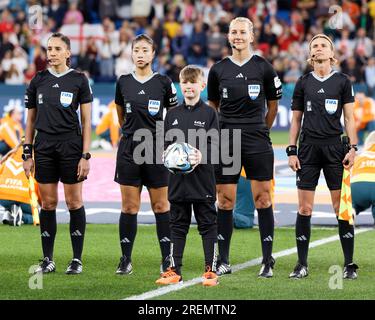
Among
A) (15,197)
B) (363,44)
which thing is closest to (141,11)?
(363,44)

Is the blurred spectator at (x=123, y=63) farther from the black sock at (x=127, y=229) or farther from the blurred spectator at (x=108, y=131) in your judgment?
the black sock at (x=127, y=229)

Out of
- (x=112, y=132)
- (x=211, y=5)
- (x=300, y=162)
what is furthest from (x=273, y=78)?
(x=211, y=5)

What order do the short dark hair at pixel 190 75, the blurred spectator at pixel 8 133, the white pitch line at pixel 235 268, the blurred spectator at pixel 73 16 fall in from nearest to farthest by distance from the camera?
the white pitch line at pixel 235 268, the short dark hair at pixel 190 75, the blurred spectator at pixel 8 133, the blurred spectator at pixel 73 16

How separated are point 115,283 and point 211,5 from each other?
2176 cm

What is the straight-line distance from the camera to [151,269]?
10000 mm

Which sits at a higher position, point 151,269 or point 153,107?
point 153,107

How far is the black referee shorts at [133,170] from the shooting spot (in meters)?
9.63

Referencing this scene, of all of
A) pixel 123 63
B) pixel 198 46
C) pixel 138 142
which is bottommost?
pixel 138 142

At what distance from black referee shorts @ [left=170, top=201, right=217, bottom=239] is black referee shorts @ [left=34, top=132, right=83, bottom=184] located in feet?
3.45

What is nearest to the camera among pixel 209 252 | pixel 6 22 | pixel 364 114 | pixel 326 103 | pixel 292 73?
pixel 209 252

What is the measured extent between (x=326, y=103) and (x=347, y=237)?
118cm

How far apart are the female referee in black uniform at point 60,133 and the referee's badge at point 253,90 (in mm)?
1416

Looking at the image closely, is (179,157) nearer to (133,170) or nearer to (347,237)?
(133,170)

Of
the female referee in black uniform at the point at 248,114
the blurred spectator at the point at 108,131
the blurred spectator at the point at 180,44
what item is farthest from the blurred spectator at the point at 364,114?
the female referee in black uniform at the point at 248,114
